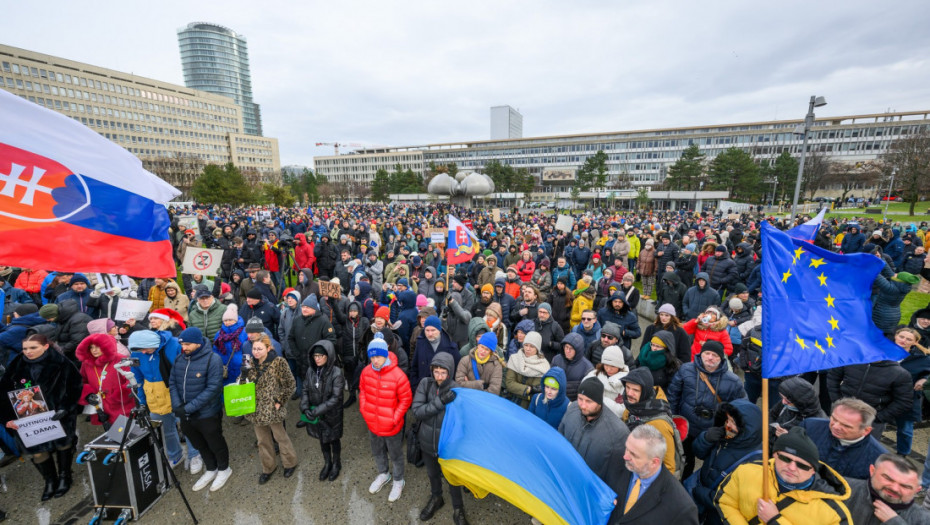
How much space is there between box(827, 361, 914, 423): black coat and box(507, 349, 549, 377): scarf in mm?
3516

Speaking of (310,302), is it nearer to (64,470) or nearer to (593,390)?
(64,470)

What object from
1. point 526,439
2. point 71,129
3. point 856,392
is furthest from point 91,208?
point 856,392

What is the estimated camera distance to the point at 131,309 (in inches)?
218

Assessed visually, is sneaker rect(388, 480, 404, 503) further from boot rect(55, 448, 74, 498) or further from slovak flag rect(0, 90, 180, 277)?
boot rect(55, 448, 74, 498)

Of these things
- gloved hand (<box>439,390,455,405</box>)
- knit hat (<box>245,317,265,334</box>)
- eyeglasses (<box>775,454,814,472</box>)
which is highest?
knit hat (<box>245,317,265,334</box>)

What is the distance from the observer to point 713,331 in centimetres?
519

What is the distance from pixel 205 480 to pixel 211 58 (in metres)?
209

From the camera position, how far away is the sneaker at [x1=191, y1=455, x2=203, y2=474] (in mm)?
4684

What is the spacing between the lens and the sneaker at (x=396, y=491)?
4.25 metres

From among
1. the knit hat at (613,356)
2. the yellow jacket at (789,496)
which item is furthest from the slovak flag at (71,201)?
the yellow jacket at (789,496)

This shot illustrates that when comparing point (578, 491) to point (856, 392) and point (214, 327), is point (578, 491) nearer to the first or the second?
point (856, 392)

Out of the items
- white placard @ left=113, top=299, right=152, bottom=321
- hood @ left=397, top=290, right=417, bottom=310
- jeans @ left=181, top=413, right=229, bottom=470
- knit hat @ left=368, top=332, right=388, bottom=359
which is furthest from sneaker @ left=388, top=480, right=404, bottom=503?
white placard @ left=113, top=299, right=152, bottom=321

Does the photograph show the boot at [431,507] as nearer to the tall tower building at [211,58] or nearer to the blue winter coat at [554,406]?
the blue winter coat at [554,406]

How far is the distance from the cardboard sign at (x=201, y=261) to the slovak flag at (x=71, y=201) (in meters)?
5.59
